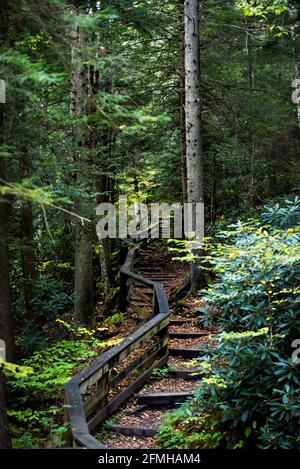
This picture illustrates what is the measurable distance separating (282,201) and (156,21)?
6025 mm

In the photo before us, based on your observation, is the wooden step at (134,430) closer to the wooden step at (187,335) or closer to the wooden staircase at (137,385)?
the wooden staircase at (137,385)

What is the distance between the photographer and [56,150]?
782cm

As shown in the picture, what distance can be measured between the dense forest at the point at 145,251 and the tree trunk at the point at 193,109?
0.11ft

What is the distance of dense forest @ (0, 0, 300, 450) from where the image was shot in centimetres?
531

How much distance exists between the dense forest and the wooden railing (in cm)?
3

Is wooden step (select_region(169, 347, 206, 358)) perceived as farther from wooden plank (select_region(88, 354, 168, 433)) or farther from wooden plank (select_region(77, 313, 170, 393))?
wooden plank (select_region(77, 313, 170, 393))

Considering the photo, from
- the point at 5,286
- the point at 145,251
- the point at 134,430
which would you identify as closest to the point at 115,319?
the point at 5,286

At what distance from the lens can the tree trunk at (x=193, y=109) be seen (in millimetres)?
11336

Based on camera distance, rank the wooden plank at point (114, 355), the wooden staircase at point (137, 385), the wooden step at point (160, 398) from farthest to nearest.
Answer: the wooden step at point (160, 398) < the wooden plank at point (114, 355) < the wooden staircase at point (137, 385)

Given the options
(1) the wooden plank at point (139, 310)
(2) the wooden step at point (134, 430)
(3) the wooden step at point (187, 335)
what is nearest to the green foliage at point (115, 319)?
(1) the wooden plank at point (139, 310)

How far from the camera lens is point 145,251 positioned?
59.2 ft

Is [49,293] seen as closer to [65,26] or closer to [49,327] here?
[49,327]

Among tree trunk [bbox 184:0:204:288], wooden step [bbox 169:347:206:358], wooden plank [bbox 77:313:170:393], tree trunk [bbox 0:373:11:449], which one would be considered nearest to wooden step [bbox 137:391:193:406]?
wooden plank [bbox 77:313:170:393]

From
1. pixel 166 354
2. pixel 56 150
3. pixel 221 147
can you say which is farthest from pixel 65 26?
pixel 221 147
